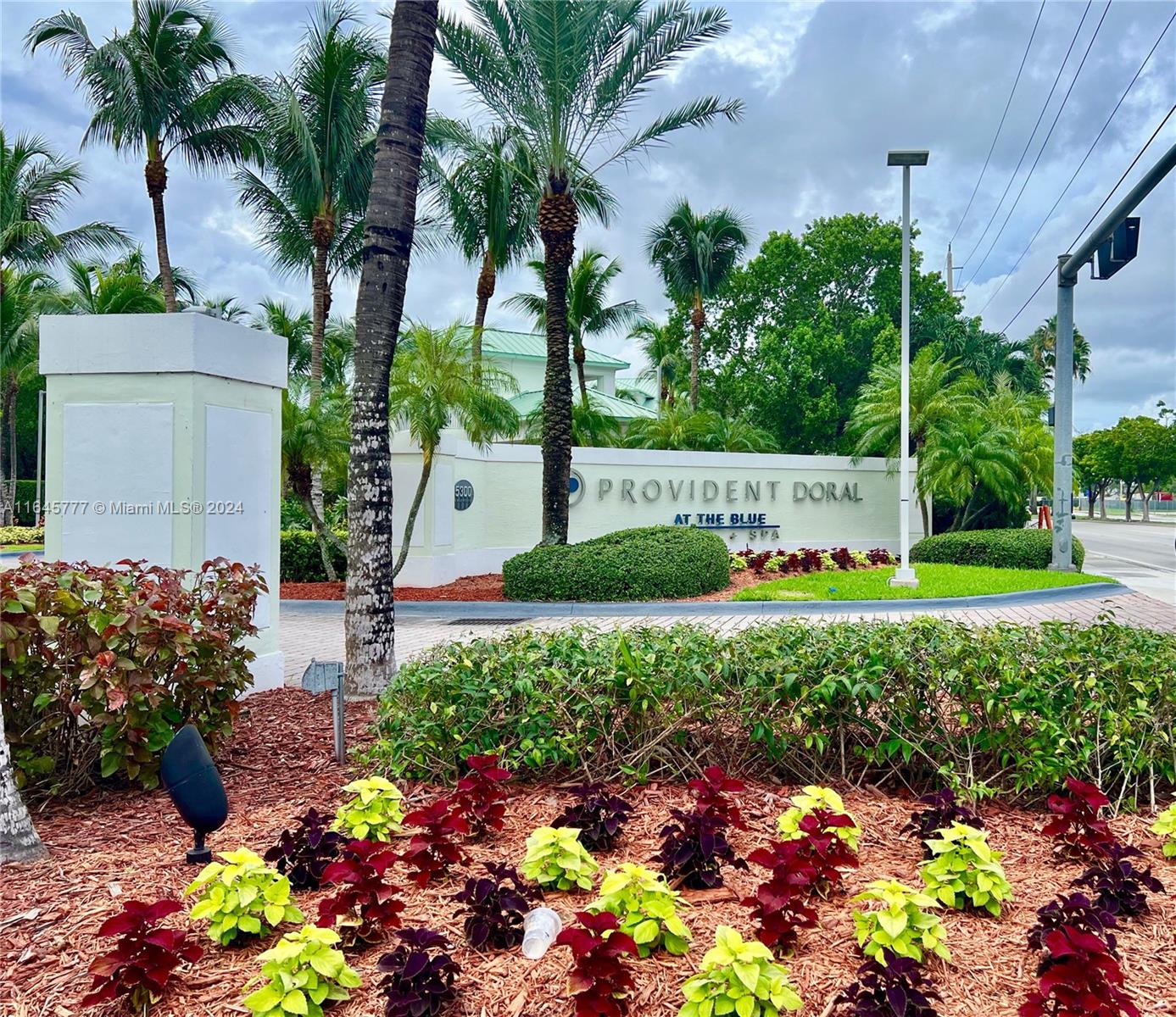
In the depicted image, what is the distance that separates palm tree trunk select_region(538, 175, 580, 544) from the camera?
50.8ft

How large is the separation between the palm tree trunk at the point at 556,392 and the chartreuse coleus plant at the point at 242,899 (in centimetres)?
1261

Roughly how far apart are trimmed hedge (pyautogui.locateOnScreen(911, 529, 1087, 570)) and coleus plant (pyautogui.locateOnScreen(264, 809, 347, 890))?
18954 mm

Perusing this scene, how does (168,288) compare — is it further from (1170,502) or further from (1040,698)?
(1170,502)

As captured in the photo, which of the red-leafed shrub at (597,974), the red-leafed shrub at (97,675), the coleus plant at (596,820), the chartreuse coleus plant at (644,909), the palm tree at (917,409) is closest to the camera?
the red-leafed shrub at (597,974)

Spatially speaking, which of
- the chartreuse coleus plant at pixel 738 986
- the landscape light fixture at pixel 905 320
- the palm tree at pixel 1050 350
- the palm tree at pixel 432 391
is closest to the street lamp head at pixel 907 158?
the landscape light fixture at pixel 905 320

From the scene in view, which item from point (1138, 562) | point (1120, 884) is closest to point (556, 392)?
point (1120, 884)

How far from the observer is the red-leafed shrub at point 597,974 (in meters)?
2.52

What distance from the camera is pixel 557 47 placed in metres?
13.6

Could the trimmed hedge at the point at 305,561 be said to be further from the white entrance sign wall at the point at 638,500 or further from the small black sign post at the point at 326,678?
the small black sign post at the point at 326,678

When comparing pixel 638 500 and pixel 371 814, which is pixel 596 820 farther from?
pixel 638 500

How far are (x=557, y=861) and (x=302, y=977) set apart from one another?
3.42ft

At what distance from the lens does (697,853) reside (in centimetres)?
349

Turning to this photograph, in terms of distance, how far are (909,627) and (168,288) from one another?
68.4 feet

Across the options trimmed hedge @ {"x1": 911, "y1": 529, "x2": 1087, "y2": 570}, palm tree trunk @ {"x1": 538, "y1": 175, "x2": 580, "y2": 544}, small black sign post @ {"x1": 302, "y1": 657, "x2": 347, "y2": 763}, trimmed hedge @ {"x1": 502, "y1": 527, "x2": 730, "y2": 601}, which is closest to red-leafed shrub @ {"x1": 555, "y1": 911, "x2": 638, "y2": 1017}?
small black sign post @ {"x1": 302, "y1": 657, "x2": 347, "y2": 763}
